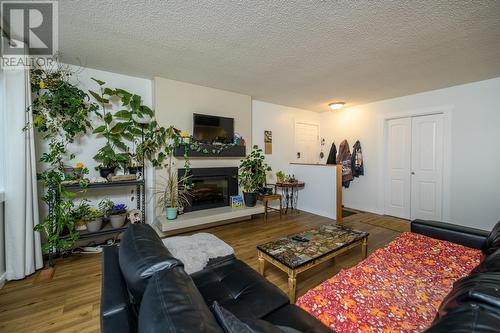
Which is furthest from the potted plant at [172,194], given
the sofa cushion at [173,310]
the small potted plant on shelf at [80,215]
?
the sofa cushion at [173,310]

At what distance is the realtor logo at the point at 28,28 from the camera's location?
5.53 feet

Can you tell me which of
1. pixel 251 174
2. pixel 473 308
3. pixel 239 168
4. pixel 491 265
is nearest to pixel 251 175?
pixel 251 174

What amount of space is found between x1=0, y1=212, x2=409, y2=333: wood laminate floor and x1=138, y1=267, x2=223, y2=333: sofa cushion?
4.11ft

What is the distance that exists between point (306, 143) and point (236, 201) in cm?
257

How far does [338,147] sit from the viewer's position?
16.7ft

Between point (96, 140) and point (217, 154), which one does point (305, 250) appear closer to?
point (217, 154)

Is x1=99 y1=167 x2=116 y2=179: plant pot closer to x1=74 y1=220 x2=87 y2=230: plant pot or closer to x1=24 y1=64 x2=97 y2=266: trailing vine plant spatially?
x1=24 y1=64 x2=97 y2=266: trailing vine plant

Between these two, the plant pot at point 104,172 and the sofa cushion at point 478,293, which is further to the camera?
the plant pot at point 104,172

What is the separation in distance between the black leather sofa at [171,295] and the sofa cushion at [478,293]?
51 cm

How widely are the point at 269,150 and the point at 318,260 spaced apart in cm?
303

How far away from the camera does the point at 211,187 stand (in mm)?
3672

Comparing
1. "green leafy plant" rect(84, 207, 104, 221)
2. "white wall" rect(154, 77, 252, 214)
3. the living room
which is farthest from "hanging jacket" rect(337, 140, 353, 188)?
"green leafy plant" rect(84, 207, 104, 221)

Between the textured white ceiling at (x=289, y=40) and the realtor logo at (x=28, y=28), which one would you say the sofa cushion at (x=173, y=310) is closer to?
the textured white ceiling at (x=289, y=40)

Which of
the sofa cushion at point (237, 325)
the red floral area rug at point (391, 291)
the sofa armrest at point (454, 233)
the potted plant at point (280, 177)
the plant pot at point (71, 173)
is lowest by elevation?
the red floral area rug at point (391, 291)
